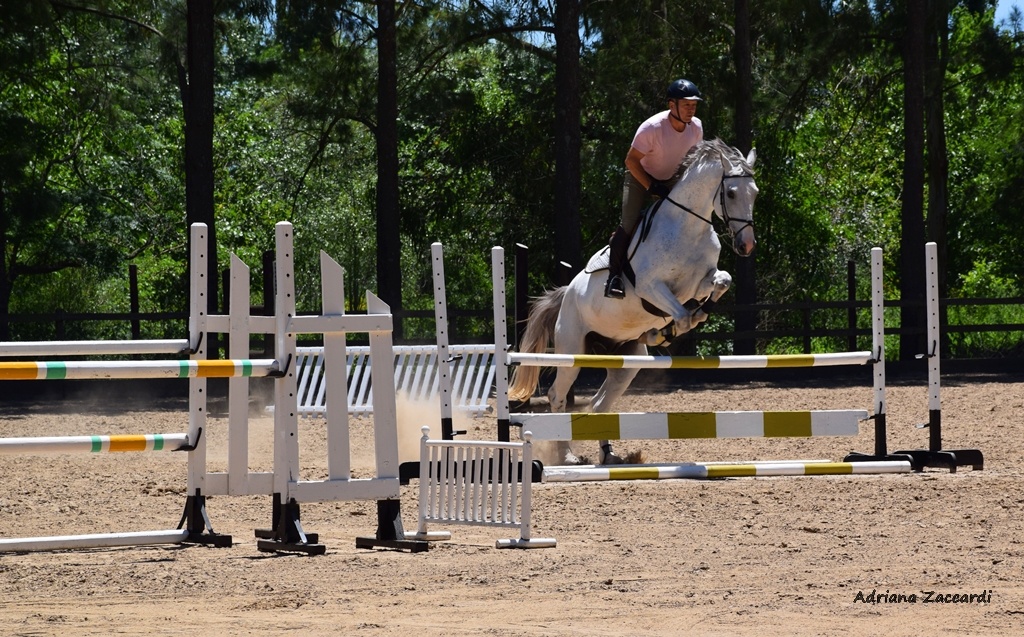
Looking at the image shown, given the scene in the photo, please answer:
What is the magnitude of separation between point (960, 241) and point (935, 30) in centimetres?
1047

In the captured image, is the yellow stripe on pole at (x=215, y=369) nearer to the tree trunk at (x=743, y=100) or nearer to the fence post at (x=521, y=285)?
the fence post at (x=521, y=285)

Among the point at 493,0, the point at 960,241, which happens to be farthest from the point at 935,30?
the point at 960,241

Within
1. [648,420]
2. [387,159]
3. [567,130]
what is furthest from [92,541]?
[387,159]

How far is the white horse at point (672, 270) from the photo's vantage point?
7625 millimetres

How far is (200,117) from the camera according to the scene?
16.6m

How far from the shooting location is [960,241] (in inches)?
1117

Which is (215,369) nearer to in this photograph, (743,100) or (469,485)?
(469,485)

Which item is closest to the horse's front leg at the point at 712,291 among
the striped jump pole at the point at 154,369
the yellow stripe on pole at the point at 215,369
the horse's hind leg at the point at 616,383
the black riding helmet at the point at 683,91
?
the horse's hind leg at the point at 616,383

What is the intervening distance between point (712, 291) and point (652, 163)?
2.95 ft

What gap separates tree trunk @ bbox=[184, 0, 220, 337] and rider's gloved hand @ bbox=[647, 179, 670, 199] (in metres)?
9.15

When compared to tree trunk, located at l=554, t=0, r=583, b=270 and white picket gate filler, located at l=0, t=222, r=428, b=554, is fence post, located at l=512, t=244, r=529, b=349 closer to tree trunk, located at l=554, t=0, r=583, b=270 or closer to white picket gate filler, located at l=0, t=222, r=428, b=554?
white picket gate filler, located at l=0, t=222, r=428, b=554

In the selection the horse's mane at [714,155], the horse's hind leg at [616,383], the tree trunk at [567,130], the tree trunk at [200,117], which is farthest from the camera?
the tree trunk at [567,130]

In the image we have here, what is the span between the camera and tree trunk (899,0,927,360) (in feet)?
60.6

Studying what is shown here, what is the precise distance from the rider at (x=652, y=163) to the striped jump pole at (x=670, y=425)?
3.84ft
